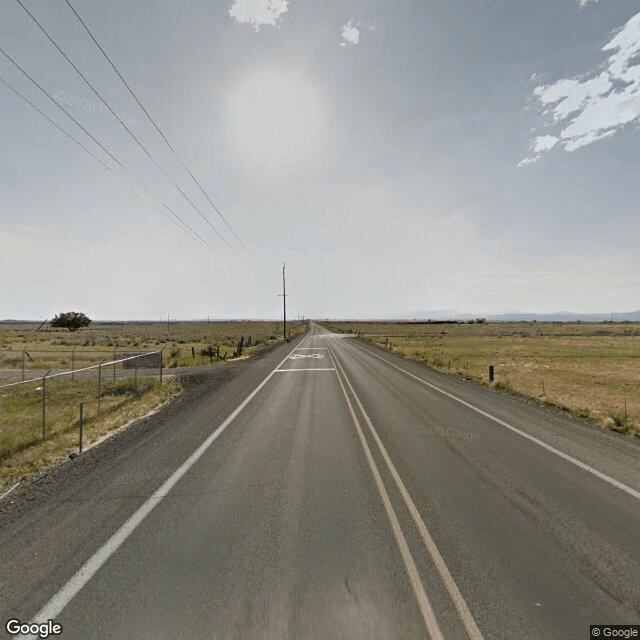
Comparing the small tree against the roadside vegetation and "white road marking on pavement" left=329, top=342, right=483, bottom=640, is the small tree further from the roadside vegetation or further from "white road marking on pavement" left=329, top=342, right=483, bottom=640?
"white road marking on pavement" left=329, top=342, right=483, bottom=640

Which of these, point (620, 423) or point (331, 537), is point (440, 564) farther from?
point (620, 423)

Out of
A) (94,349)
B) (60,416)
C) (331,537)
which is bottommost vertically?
(60,416)

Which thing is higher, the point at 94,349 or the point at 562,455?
the point at 94,349

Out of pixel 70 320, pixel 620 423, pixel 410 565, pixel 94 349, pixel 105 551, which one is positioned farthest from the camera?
pixel 70 320

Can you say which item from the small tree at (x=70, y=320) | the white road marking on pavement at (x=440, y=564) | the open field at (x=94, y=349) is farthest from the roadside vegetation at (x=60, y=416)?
the small tree at (x=70, y=320)

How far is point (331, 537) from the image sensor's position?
4262mm

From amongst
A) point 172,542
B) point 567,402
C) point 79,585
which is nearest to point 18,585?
point 79,585

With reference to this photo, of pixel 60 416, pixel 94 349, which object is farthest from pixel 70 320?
pixel 60 416

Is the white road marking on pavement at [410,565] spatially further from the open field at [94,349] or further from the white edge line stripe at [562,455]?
the open field at [94,349]

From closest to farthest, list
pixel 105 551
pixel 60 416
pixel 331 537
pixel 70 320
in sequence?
pixel 105 551
pixel 331 537
pixel 60 416
pixel 70 320

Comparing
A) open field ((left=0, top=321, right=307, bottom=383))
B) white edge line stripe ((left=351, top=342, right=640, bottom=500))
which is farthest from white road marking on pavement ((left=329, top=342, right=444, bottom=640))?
open field ((left=0, top=321, right=307, bottom=383))

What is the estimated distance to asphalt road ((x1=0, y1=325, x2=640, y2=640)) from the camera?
309cm

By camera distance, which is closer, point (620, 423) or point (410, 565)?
point (410, 565)

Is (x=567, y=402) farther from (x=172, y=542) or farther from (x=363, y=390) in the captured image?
(x=172, y=542)
